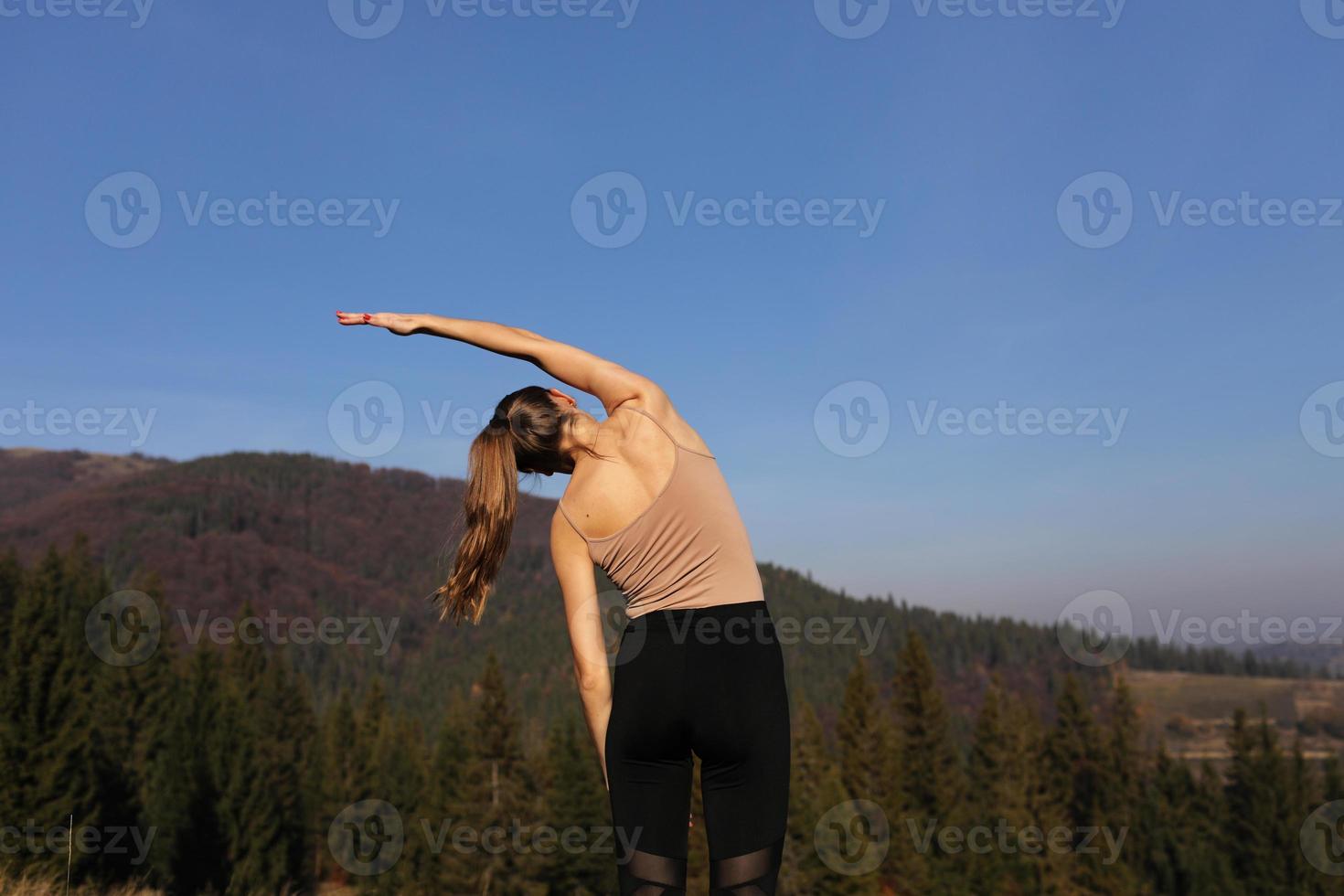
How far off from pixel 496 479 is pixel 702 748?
1.03m

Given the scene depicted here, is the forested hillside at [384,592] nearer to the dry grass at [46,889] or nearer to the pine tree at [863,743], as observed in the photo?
the pine tree at [863,743]

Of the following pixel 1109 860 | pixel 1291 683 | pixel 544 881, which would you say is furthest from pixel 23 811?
pixel 1291 683

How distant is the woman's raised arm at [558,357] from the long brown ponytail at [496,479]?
0.38 feet

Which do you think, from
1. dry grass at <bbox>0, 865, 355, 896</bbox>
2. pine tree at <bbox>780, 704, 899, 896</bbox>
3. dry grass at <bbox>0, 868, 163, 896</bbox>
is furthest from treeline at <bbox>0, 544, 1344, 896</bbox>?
dry grass at <bbox>0, 868, 163, 896</bbox>

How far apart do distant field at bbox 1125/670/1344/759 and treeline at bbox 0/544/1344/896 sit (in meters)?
74.2

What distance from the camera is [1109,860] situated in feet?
121

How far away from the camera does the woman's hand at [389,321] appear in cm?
292

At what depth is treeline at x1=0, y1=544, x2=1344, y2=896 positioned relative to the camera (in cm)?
3147

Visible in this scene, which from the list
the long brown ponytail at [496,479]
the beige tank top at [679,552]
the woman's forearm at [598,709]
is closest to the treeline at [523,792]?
the long brown ponytail at [496,479]

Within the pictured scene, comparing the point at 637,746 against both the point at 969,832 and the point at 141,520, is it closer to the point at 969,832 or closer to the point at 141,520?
the point at 969,832

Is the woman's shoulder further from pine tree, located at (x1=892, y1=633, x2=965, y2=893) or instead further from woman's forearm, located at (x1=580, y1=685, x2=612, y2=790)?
pine tree, located at (x1=892, y1=633, x2=965, y2=893)

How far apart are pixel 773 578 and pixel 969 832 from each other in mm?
133084

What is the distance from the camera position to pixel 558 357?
2641mm

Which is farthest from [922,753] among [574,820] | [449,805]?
[449,805]
